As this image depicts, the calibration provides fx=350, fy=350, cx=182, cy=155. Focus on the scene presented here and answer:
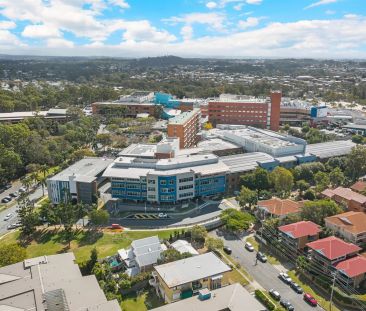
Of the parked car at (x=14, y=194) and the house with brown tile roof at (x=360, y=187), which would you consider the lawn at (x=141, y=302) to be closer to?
the parked car at (x=14, y=194)

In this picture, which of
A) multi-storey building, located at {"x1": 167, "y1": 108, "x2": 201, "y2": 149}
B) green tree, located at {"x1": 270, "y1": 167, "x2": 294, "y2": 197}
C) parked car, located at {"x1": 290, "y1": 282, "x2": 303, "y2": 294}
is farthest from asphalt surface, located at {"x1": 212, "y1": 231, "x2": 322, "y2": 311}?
multi-storey building, located at {"x1": 167, "y1": 108, "x2": 201, "y2": 149}

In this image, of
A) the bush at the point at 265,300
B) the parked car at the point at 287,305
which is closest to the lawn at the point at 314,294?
the parked car at the point at 287,305

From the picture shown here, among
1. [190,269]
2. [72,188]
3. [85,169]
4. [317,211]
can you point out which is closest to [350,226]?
[317,211]

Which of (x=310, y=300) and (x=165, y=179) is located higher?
(x=165, y=179)

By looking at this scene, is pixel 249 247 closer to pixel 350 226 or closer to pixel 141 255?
pixel 350 226

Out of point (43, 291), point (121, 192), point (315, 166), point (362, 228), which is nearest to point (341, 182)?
point (315, 166)

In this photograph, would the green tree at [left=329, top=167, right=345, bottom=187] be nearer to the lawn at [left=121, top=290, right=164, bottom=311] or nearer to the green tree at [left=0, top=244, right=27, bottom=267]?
the lawn at [left=121, top=290, right=164, bottom=311]
